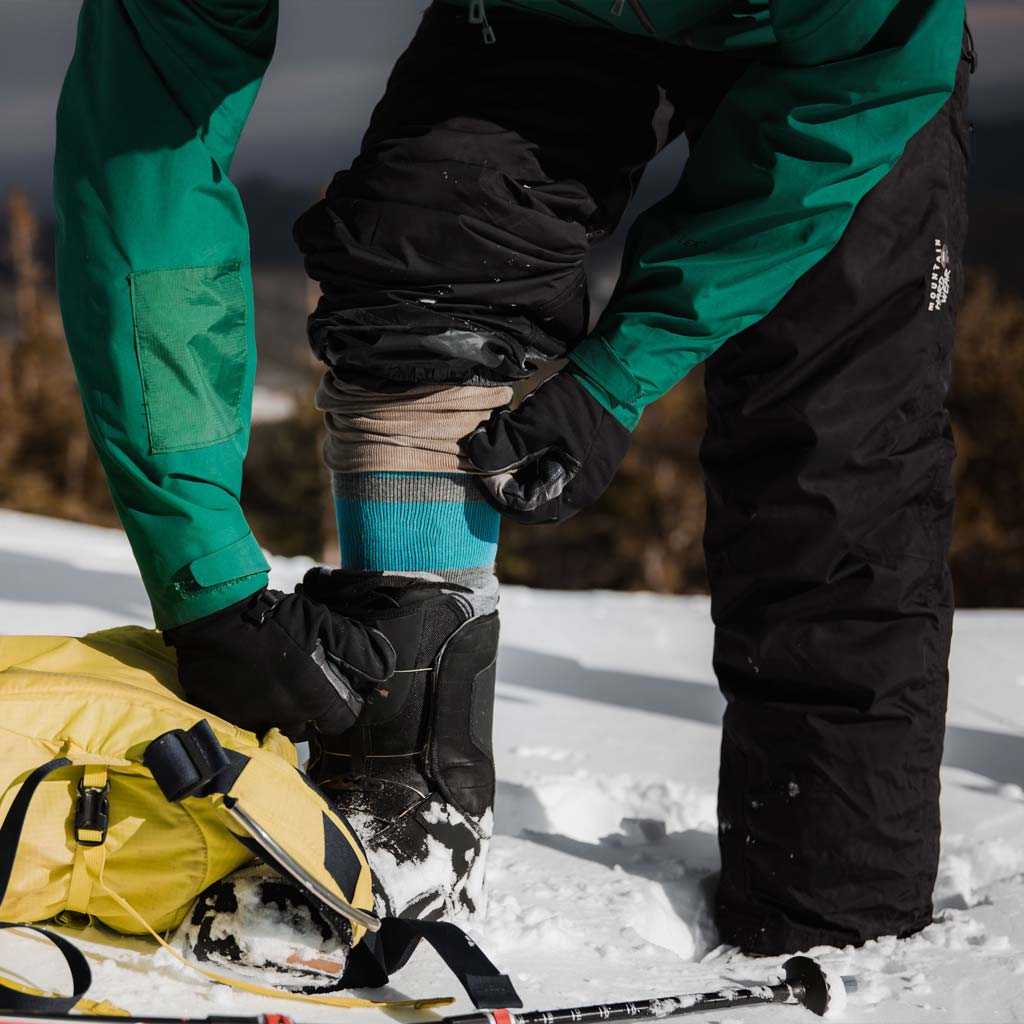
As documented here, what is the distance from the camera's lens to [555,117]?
1.20 metres

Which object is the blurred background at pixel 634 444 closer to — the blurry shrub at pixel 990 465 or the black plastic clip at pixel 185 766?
the blurry shrub at pixel 990 465

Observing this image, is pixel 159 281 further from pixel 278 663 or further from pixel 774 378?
pixel 774 378

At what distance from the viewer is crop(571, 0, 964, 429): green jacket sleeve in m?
1.12

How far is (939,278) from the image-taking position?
1292 mm

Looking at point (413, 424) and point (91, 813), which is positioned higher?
point (413, 424)

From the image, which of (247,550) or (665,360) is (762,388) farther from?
(247,550)

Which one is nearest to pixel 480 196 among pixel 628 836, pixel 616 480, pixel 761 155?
pixel 761 155

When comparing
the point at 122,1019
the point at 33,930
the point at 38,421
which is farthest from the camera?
the point at 38,421

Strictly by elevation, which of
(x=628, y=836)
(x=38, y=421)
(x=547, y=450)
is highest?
(x=547, y=450)

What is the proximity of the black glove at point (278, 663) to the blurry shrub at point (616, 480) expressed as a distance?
1878 centimetres

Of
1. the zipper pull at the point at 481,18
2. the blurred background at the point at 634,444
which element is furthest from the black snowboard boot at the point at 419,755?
the blurred background at the point at 634,444

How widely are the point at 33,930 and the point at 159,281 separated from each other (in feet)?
1.92

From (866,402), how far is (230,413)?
0.68 meters

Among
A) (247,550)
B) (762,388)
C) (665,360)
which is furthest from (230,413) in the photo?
(762,388)
